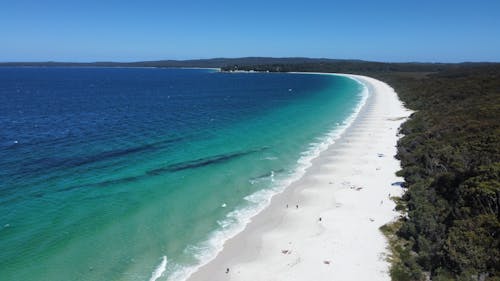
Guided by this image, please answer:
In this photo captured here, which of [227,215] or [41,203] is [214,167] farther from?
[41,203]

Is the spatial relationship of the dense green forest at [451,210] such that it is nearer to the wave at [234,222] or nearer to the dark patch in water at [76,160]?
the wave at [234,222]

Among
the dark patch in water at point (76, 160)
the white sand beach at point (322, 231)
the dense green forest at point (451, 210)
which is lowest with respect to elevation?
the white sand beach at point (322, 231)

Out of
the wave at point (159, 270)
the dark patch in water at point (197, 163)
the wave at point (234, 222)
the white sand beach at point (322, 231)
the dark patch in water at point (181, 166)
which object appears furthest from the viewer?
the dark patch in water at point (197, 163)

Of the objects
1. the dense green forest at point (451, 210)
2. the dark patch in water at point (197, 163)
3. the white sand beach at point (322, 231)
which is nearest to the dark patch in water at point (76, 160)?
the dark patch in water at point (197, 163)

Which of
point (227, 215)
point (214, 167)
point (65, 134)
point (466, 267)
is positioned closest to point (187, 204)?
point (227, 215)


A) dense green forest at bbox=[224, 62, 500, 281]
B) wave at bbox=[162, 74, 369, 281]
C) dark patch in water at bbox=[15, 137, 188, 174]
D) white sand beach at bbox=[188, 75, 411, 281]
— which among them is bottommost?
wave at bbox=[162, 74, 369, 281]

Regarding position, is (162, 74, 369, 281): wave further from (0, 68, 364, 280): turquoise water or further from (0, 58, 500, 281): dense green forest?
(0, 58, 500, 281): dense green forest

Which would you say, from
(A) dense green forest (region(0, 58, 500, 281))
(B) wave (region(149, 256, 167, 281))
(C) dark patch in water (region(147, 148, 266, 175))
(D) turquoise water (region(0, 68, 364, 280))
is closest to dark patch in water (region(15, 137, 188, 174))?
(D) turquoise water (region(0, 68, 364, 280))

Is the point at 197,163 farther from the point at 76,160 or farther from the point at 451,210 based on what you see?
the point at 451,210

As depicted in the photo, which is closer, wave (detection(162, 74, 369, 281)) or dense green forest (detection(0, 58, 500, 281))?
dense green forest (detection(0, 58, 500, 281))

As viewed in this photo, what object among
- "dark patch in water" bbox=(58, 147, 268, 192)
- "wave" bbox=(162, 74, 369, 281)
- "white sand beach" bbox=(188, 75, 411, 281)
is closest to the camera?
"white sand beach" bbox=(188, 75, 411, 281)
